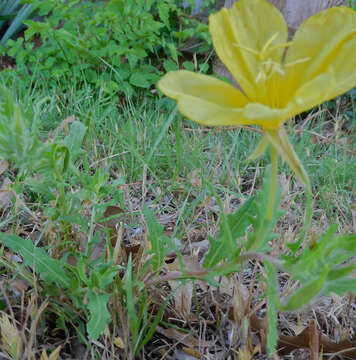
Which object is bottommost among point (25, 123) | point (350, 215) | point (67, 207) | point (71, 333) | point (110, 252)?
point (350, 215)

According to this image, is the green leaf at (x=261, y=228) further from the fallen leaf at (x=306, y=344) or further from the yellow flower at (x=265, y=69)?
the fallen leaf at (x=306, y=344)

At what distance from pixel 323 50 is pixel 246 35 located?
0.14 meters

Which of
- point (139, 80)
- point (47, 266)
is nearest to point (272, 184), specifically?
point (47, 266)

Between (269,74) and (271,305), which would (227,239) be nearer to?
(271,305)

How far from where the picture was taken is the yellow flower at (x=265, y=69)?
2.37 ft

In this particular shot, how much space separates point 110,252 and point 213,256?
0.25 m

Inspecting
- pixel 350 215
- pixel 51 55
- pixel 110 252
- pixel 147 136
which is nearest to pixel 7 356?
pixel 110 252

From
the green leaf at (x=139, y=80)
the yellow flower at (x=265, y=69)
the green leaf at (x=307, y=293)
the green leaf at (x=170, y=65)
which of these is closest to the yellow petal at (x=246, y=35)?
the yellow flower at (x=265, y=69)

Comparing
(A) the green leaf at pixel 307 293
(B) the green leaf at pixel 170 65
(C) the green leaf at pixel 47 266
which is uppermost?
(A) the green leaf at pixel 307 293

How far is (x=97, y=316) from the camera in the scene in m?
0.85

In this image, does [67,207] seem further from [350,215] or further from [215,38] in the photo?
[350,215]

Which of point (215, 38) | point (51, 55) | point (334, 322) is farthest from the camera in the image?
point (51, 55)

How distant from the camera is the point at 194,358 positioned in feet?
3.31

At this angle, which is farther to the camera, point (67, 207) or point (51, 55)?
point (51, 55)
